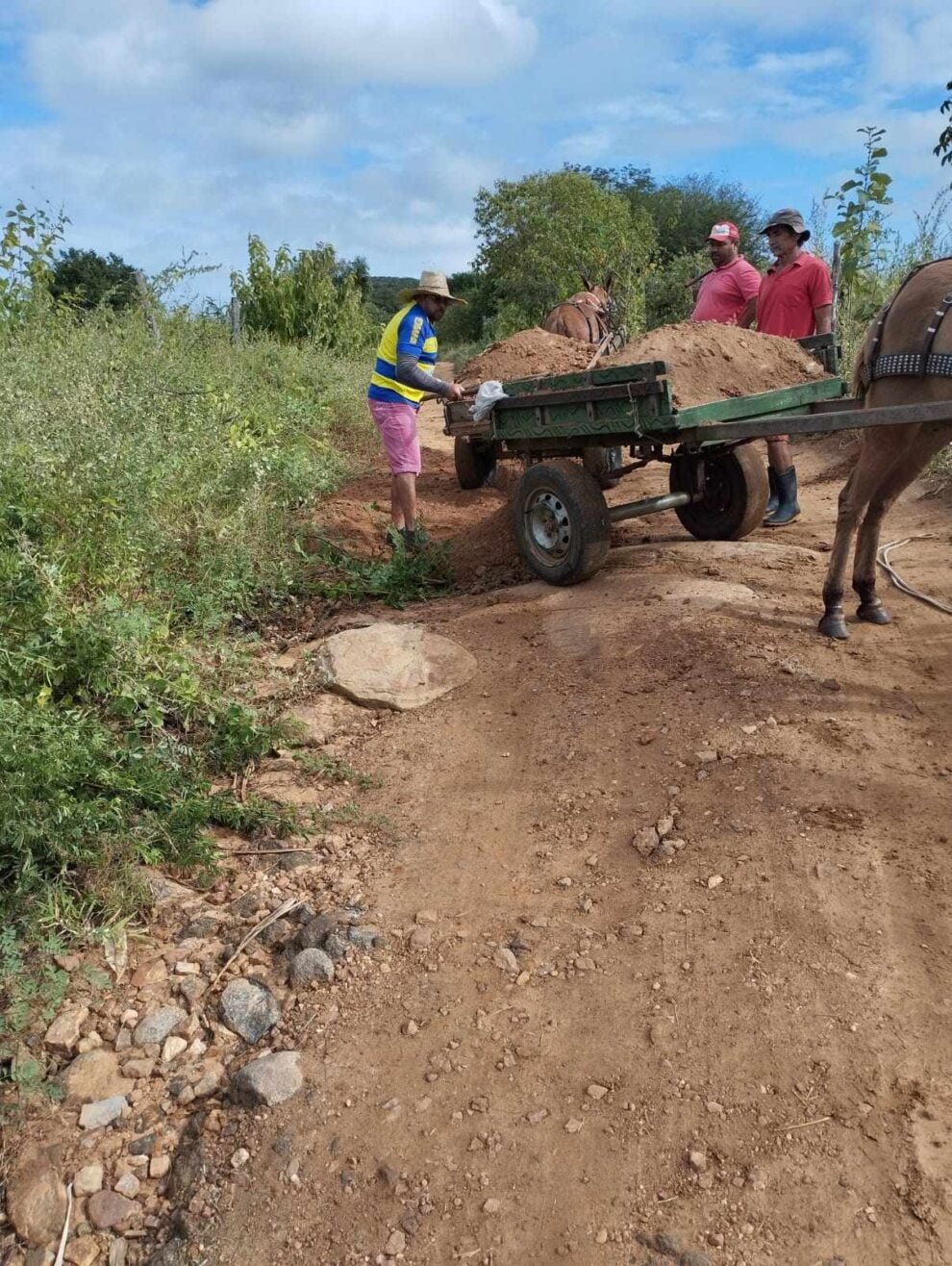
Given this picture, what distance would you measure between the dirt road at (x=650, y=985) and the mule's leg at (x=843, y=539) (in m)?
0.12

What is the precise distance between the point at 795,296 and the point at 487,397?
240 centimetres

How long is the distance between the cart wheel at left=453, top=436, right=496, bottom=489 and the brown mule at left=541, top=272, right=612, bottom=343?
1.34m

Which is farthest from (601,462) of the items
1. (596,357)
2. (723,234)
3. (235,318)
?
(235,318)

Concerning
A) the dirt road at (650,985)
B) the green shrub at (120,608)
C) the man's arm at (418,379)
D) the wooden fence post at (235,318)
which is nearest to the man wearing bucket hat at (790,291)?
the man's arm at (418,379)

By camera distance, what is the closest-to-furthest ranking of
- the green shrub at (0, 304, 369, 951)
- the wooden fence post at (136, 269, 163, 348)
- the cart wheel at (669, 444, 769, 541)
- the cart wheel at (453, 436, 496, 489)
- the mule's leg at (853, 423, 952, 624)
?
the green shrub at (0, 304, 369, 951) < the mule's leg at (853, 423, 952, 624) < the cart wheel at (669, 444, 769, 541) < the cart wheel at (453, 436, 496, 489) < the wooden fence post at (136, 269, 163, 348)

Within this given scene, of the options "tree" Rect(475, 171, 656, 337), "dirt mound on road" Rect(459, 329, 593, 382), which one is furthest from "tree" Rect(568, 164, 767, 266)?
"dirt mound on road" Rect(459, 329, 593, 382)

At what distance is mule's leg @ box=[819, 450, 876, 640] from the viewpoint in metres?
4.60

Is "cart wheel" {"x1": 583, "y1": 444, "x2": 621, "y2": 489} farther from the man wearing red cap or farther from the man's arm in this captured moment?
the man wearing red cap

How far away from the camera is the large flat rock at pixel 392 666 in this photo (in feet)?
15.5

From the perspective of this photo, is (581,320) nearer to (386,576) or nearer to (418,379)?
(418,379)

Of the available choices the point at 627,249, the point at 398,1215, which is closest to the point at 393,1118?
the point at 398,1215

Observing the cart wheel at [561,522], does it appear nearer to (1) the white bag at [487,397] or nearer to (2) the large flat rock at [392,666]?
(1) the white bag at [487,397]

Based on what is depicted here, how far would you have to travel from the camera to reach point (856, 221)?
10000mm

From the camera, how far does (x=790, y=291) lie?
21.4 ft
